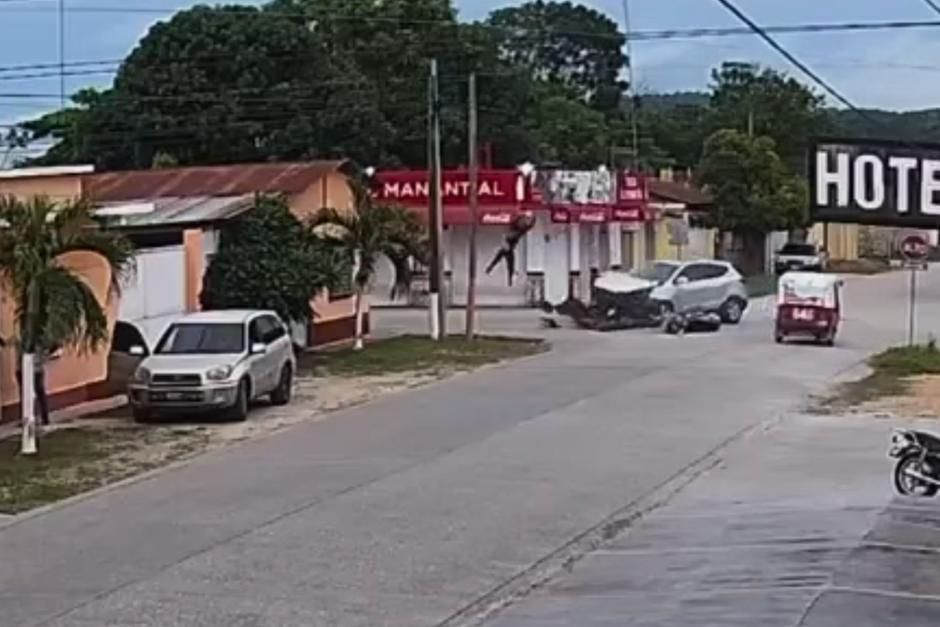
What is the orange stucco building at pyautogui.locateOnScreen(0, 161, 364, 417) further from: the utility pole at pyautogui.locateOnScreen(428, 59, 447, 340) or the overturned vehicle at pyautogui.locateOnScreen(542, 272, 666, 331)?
the overturned vehicle at pyautogui.locateOnScreen(542, 272, 666, 331)

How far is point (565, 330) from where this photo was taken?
52875 mm

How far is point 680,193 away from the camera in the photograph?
278 ft

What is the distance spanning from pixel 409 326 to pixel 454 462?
101ft

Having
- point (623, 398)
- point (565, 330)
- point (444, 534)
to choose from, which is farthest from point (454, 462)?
point (565, 330)

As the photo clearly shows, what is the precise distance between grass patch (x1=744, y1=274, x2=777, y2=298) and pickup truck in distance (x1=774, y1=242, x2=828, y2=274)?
29.8 inches

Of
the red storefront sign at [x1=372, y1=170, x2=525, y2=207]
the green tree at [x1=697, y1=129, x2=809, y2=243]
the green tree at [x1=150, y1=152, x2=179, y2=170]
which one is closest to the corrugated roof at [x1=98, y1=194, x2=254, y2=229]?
the red storefront sign at [x1=372, y1=170, x2=525, y2=207]

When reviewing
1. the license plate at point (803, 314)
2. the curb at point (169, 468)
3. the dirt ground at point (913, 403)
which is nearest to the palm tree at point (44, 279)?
the curb at point (169, 468)

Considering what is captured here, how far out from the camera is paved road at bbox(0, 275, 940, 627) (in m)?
14.9

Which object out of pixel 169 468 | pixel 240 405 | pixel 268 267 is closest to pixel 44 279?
pixel 169 468

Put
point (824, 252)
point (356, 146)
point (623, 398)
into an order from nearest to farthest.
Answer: point (623, 398) < point (356, 146) < point (824, 252)

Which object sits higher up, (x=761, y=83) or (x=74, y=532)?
(x=761, y=83)

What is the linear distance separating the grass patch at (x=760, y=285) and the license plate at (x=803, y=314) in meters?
20.4

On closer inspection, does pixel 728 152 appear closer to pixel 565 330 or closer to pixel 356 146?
pixel 356 146

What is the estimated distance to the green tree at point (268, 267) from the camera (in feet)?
133
